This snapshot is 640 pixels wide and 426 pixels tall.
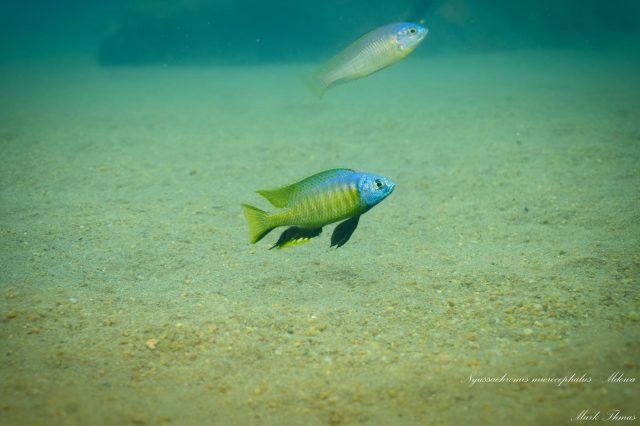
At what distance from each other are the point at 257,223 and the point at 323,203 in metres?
0.45

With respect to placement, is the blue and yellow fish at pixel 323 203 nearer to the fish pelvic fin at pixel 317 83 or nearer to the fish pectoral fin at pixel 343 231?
the fish pectoral fin at pixel 343 231

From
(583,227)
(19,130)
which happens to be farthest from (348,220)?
(19,130)

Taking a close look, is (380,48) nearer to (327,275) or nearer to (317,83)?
(317,83)

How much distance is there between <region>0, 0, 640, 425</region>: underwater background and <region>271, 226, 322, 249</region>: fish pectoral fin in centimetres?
84

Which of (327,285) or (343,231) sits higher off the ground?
(343,231)

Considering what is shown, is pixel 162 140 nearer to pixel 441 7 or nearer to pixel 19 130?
pixel 19 130

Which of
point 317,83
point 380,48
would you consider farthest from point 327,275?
point 380,48

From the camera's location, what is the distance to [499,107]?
40.8ft

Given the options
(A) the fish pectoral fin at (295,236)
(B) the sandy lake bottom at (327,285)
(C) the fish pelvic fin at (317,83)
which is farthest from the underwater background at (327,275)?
(C) the fish pelvic fin at (317,83)

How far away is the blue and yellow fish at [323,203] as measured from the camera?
261cm

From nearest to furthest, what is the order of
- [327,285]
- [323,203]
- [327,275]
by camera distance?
1. [323,203]
2. [327,285]
3. [327,275]

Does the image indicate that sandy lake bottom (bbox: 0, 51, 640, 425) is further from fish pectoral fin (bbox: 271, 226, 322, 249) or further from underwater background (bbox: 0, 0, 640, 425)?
fish pectoral fin (bbox: 271, 226, 322, 249)

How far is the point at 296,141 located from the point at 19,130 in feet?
22.7

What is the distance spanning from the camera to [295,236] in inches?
106
